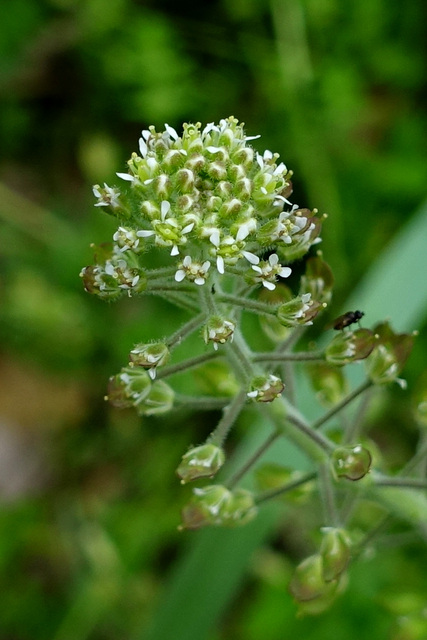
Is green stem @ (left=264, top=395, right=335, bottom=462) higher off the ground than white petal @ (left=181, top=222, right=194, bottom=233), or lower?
lower

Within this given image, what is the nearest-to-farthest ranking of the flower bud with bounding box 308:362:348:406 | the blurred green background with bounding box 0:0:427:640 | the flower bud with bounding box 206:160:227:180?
1. the flower bud with bounding box 206:160:227:180
2. the flower bud with bounding box 308:362:348:406
3. the blurred green background with bounding box 0:0:427:640

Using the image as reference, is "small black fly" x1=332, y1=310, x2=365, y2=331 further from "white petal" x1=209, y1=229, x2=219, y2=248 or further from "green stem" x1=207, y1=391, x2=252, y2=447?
"white petal" x1=209, y1=229, x2=219, y2=248

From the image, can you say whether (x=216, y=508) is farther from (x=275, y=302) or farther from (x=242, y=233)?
(x=242, y=233)

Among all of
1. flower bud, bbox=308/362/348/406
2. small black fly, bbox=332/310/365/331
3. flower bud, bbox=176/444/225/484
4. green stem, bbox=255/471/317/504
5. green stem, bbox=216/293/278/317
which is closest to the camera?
green stem, bbox=216/293/278/317

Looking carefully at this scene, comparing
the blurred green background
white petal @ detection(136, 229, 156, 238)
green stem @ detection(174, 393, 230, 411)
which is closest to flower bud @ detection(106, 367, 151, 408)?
green stem @ detection(174, 393, 230, 411)

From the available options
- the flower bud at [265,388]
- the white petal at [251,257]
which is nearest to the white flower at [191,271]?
the white petal at [251,257]

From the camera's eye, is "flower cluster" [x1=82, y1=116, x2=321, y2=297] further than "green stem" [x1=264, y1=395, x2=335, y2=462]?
No
